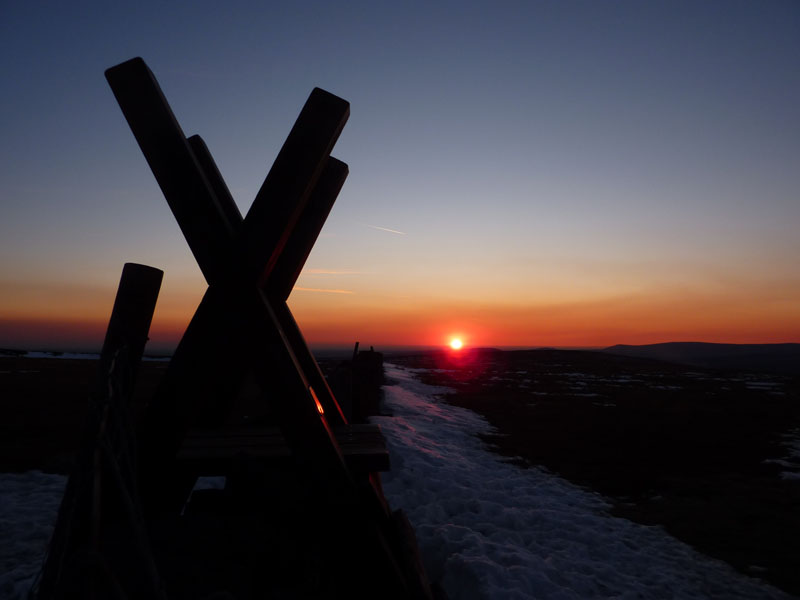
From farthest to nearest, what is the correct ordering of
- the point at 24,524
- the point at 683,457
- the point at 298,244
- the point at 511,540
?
the point at 683,457, the point at 511,540, the point at 24,524, the point at 298,244

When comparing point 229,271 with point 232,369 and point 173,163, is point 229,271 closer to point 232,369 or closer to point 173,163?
point 232,369

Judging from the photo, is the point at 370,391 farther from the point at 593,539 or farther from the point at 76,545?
the point at 76,545

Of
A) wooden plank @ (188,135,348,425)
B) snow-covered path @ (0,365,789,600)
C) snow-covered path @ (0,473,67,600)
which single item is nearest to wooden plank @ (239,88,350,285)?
wooden plank @ (188,135,348,425)

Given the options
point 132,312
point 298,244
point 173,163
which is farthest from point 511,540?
point 173,163

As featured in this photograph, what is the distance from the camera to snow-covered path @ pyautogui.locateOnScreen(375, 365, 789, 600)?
163 inches

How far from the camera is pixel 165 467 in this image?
2.04 meters

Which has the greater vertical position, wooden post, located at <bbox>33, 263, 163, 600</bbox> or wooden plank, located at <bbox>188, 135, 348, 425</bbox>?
wooden plank, located at <bbox>188, 135, 348, 425</bbox>

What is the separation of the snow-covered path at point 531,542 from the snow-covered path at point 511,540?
13 mm

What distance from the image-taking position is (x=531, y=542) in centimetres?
500

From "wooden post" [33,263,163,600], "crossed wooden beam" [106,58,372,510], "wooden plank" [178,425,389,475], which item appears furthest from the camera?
"wooden plank" [178,425,389,475]

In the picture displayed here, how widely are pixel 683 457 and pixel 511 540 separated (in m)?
6.50

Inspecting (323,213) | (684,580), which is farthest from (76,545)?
(684,580)

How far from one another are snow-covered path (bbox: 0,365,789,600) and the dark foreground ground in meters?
0.56

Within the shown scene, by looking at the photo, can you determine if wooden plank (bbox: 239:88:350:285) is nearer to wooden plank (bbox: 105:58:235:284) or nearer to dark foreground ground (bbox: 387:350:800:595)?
wooden plank (bbox: 105:58:235:284)
